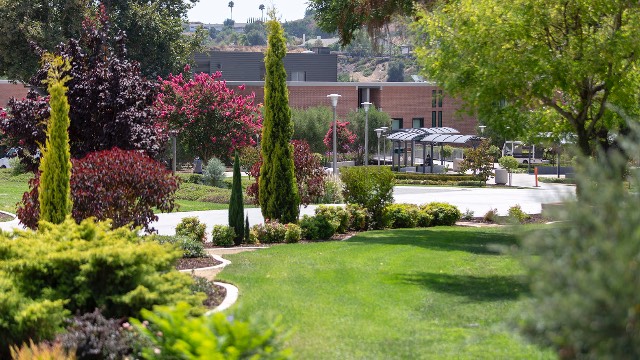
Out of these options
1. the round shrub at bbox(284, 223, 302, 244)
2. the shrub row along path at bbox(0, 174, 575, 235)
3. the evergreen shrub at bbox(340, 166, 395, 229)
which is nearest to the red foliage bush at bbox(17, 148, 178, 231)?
the round shrub at bbox(284, 223, 302, 244)

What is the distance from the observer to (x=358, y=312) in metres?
9.70

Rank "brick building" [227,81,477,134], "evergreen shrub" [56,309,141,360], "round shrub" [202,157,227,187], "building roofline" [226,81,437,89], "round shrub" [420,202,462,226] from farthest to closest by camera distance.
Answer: "brick building" [227,81,477,134] < "building roofline" [226,81,437,89] < "round shrub" [202,157,227,187] < "round shrub" [420,202,462,226] < "evergreen shrub" [56,309,141,360]

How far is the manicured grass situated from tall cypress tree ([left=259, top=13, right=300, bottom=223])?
8.03 metres

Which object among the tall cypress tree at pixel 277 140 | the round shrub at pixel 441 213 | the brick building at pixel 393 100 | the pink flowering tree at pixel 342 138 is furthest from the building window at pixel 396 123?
the tall cypress tree at pixel 277 140

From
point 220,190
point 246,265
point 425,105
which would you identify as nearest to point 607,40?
point 246,265

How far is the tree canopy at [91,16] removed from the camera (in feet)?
131

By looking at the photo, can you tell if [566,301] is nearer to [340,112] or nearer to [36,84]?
[36,84]

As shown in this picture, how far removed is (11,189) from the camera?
33.6 m

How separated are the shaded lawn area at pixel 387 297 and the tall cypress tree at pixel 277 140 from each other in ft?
8.30

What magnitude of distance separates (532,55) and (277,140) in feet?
22.3

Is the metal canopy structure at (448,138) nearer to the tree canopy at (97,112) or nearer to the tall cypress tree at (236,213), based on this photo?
the tall cypress tree at (236,213)

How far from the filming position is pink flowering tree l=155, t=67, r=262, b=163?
3916 centimetres

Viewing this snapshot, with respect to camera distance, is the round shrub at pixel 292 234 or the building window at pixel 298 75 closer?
the round shrub at pixel 292 234

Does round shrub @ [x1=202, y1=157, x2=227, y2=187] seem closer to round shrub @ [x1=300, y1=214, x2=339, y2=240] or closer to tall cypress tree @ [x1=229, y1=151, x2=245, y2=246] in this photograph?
round shrub @ [x1=300, y1=214, x2=339, y2=240]
